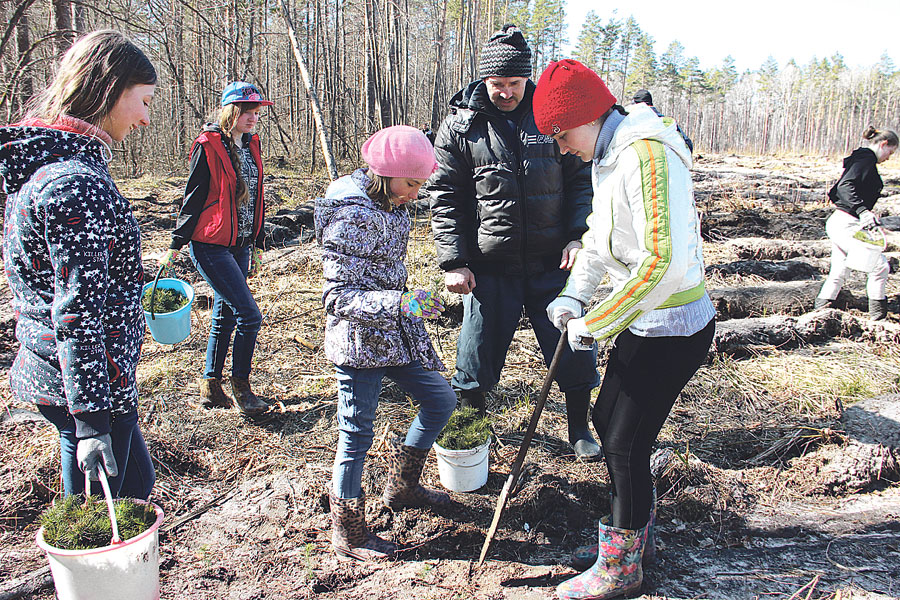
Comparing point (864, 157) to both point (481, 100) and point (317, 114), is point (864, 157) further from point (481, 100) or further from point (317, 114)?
point (317, 114)

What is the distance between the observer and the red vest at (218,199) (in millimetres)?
3467

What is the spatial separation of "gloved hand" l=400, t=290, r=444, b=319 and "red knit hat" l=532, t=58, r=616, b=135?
738mm

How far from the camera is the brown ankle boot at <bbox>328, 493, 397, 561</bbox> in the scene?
93.9 inches

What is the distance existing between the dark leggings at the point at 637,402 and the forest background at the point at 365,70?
436cm

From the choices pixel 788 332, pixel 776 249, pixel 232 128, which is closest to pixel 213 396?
pixel 232 128

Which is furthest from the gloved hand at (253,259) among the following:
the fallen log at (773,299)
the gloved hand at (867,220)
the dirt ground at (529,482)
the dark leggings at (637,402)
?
the gloved hand at (867,220)

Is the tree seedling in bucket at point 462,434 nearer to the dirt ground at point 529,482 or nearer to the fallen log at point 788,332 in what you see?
the dirt ground at point 529,482

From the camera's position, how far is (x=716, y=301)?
5609 millimetres

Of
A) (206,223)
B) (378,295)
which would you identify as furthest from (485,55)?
(206,223)

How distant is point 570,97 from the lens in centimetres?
196

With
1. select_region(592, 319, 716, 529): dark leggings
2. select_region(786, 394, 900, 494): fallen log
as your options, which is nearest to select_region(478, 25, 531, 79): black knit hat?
select_region(592, 319, 716, 529): dark leggings

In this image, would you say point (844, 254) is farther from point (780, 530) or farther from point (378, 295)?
point (378, 295)

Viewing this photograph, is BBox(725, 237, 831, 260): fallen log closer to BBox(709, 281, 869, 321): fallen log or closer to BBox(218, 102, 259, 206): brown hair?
BBox(709, 281, 869, 321): fallen log

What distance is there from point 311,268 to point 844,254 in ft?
18.8
